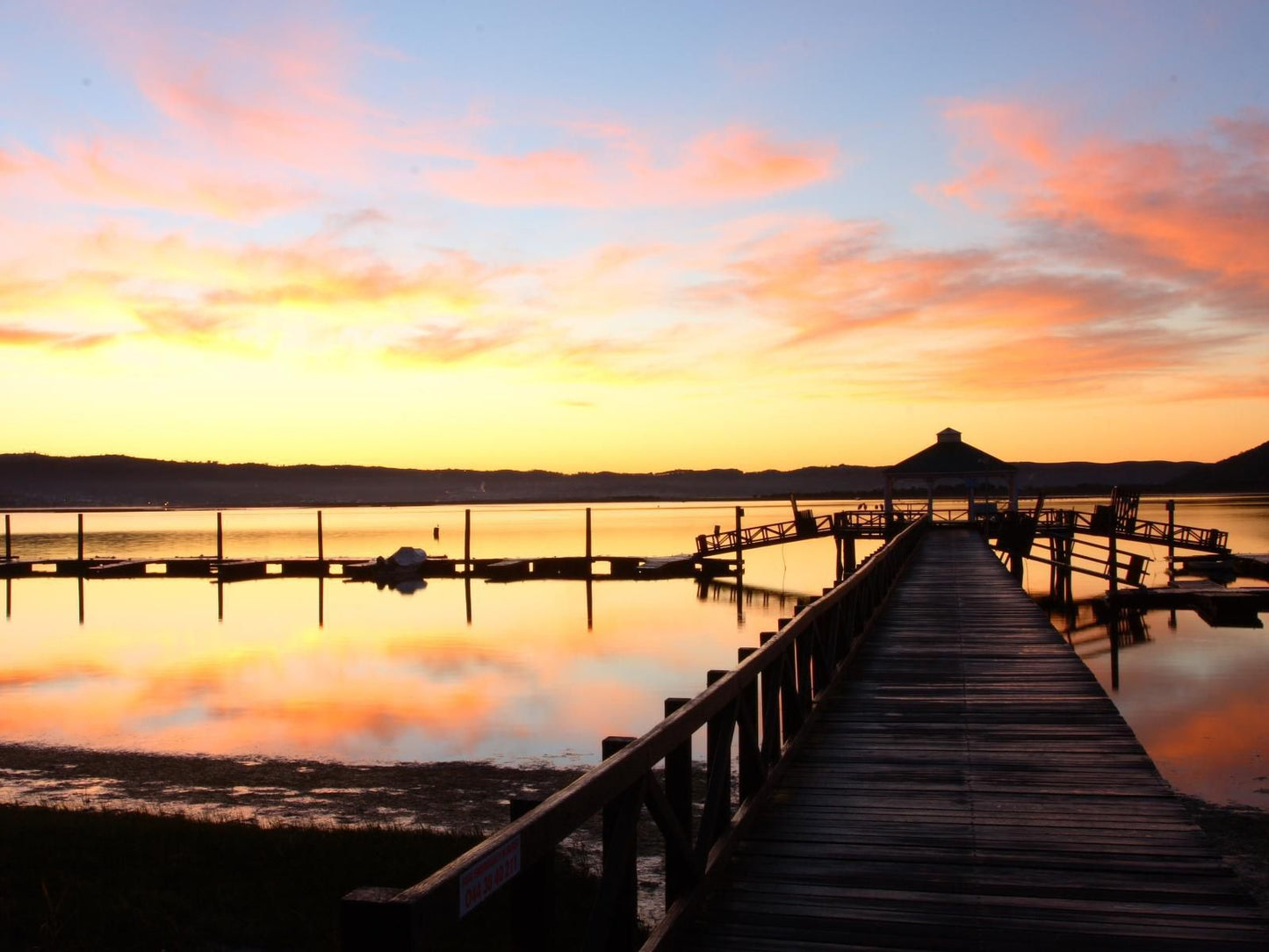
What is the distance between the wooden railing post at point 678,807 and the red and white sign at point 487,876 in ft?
5.20

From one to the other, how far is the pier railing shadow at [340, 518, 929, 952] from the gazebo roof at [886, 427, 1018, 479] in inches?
1282

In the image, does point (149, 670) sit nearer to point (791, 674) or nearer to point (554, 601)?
point (554, 601)

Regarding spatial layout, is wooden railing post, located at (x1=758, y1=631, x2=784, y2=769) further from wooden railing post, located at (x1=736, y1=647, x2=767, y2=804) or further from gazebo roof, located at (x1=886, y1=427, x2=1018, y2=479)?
gazebo roof, located at (x1=886, y1=427, x2=1018, y2=479)

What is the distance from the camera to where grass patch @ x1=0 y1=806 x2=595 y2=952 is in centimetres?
754

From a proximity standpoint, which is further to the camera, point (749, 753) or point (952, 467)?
point (952, 467)

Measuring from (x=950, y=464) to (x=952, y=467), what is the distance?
0.34 meters

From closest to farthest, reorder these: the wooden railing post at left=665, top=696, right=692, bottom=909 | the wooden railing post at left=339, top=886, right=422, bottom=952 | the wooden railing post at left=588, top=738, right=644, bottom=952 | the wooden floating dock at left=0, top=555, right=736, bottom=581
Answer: the wooden railing post at left=339, top=886, right=422, bottom=952 < the wooden railing post at left=588, top=738, right=644, bottom=952 < the wooden railing post at left=665, top=696, right=692, bottom=909 < the wooden floating dock at left=0, top=555, right=736, bottom=581

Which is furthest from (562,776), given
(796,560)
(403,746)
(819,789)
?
(796,560)

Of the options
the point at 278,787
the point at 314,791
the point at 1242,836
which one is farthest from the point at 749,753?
the point at 278,787

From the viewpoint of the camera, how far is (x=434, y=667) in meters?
26.0

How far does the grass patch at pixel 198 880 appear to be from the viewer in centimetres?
754

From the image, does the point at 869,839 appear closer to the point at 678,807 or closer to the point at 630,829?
the point at 678,807

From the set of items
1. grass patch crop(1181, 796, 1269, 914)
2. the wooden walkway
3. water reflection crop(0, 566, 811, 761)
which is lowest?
water reflection crop(0, 566, 811, 761)

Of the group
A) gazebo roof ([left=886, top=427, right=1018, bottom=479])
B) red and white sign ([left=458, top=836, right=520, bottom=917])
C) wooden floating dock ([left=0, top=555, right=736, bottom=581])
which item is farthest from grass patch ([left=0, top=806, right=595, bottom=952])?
wooden floating dock ([left=0, top=555, right=736, bottom=581])
